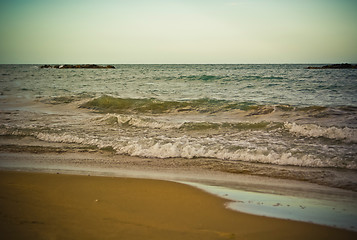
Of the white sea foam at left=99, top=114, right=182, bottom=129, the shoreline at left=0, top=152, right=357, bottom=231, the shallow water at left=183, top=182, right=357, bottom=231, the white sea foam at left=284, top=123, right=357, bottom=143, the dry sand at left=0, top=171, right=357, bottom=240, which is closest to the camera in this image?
the dry sand at left=0, top=171, right=357, bottom=240

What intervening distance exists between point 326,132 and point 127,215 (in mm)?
6779

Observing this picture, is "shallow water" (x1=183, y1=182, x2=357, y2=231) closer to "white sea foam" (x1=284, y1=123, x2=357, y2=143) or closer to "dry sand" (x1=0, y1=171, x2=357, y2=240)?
"dry sand" (x1=0, y1=171, x2=357, y2=240)

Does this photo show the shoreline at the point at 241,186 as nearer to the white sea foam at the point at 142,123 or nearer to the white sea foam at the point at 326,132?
the white sea foam at the point at 142,123

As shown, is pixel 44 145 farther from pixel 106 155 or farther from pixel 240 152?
pixel 240 152

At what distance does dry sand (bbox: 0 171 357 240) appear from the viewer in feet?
10.1

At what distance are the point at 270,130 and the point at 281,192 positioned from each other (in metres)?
4.74

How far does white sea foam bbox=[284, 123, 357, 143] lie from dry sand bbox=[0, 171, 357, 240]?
516cm

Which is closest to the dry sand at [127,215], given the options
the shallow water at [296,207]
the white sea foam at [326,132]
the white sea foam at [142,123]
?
the shallow water at [296,207]

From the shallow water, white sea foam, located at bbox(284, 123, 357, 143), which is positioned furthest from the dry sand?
white sea foam, located at bbox(284, 123, 357, 143)

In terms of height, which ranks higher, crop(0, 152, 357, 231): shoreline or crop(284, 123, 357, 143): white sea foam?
crop(284, 123, 357, 143): white sea foam

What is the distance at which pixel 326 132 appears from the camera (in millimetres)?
7961

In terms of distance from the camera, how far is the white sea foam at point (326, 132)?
760 centimetres

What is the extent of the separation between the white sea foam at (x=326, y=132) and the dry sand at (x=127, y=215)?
16.9 feet

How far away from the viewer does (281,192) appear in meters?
4.45
